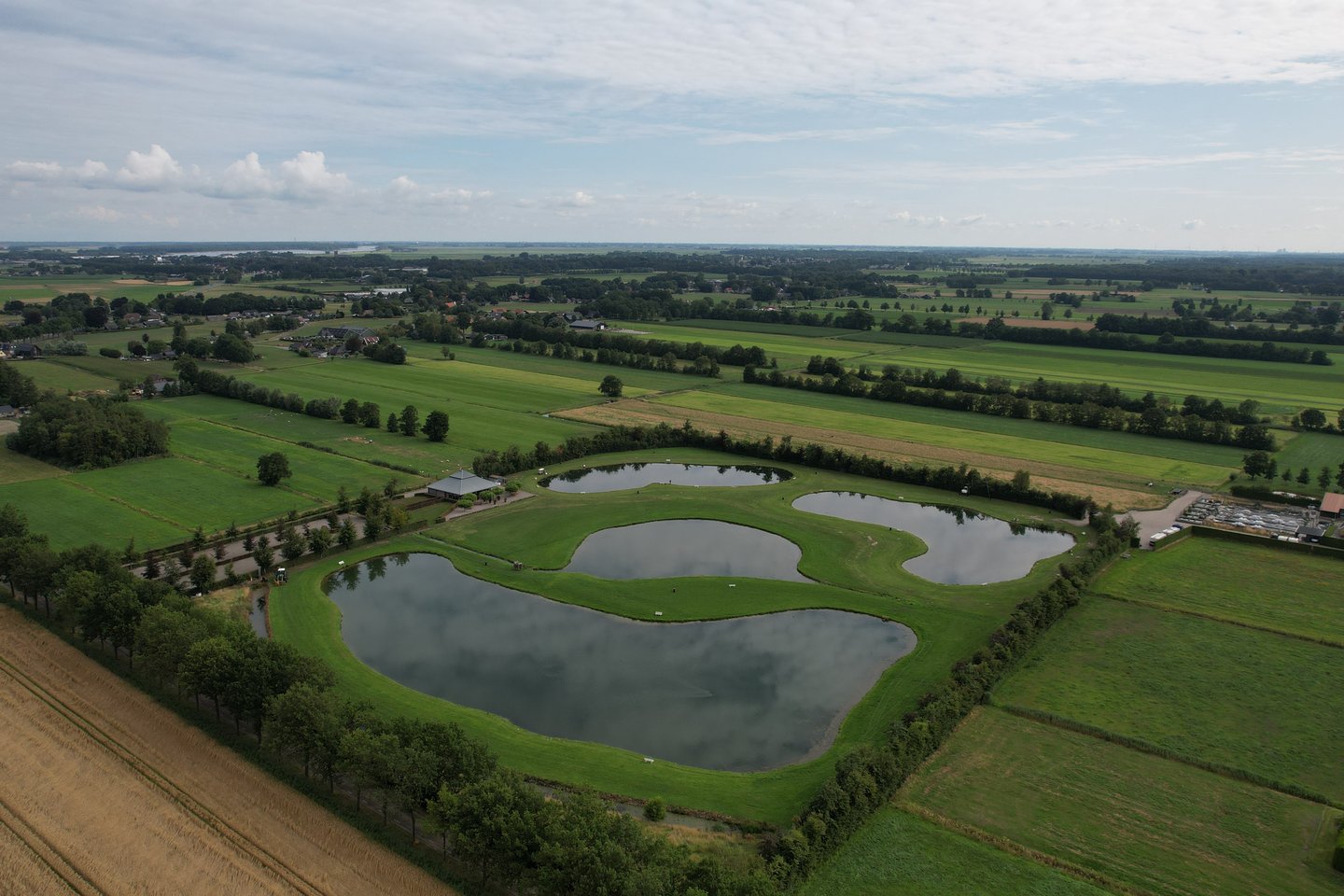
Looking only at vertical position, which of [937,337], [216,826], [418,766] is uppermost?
[937,337]

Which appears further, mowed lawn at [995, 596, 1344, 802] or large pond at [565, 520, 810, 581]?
large pond at [565, 520, 810, 581]

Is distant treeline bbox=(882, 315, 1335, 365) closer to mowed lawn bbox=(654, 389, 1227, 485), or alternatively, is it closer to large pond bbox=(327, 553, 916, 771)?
mowed lawn bbox=(654, 389, 1227, 485)

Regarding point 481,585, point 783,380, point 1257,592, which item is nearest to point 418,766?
point 481,585

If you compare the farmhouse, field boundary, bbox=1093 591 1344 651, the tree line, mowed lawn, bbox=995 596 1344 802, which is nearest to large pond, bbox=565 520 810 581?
the farmhouse

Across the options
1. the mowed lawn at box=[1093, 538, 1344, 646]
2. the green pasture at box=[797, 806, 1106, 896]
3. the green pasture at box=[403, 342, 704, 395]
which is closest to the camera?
the green pasture at box=[797, 806, 1106, 896]

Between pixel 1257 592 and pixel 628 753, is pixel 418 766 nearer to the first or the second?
pixel 628 753

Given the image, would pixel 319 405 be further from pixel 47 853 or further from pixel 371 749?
pixel 371 749
